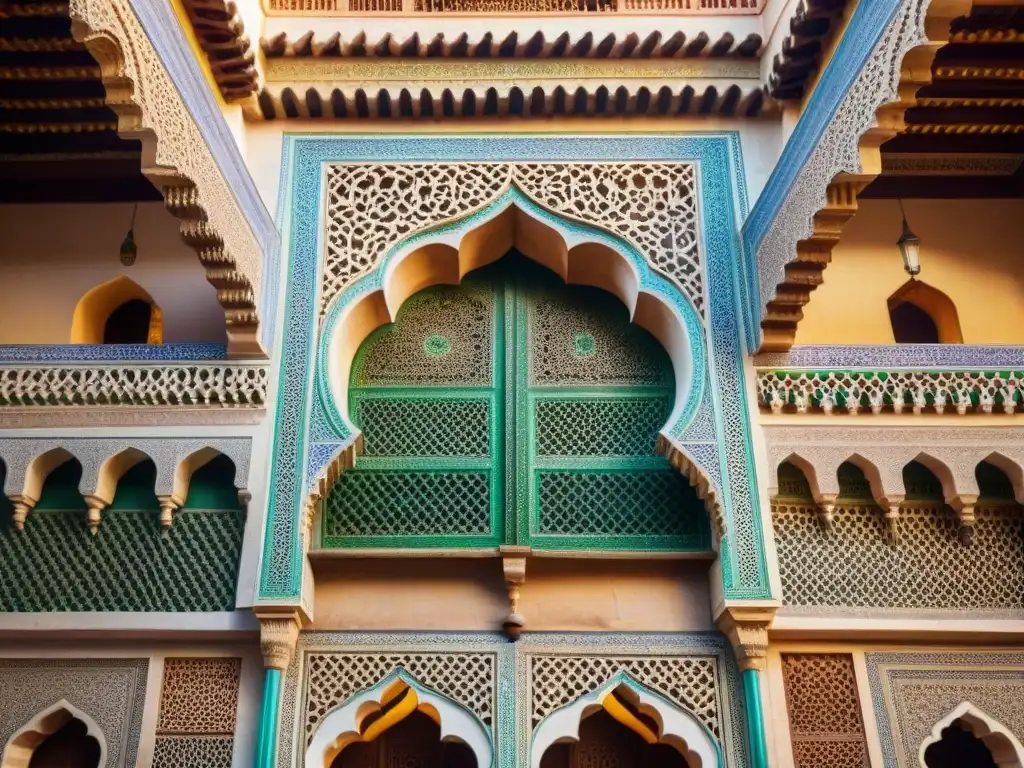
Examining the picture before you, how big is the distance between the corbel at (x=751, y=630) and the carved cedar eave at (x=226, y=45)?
356 cm

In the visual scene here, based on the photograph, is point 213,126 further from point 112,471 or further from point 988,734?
point 988,734

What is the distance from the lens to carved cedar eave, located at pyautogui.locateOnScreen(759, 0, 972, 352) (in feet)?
13.1

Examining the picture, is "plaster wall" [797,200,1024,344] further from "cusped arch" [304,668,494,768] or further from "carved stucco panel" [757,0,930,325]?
"cusped arch" [304,668,494,768]

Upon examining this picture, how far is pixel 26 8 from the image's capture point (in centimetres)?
489

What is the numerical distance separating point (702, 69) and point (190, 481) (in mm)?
3434

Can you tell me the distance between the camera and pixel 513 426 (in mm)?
5551

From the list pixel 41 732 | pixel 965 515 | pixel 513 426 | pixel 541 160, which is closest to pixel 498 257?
pixel 541 160

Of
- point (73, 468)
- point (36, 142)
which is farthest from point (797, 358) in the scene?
point (36, 142)

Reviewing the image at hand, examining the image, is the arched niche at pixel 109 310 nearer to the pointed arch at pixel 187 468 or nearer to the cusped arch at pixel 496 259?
the pointed arch at pixel 187 468

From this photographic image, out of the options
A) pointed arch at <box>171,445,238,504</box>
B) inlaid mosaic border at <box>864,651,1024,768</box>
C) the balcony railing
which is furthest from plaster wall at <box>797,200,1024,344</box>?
pointed arch at <box>171,445,238,504</box>

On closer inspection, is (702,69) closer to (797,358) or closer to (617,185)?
(617,185)

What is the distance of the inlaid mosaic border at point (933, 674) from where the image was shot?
4.98 m

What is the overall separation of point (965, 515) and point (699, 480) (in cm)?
126

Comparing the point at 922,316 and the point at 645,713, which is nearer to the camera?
the point at 645,713
